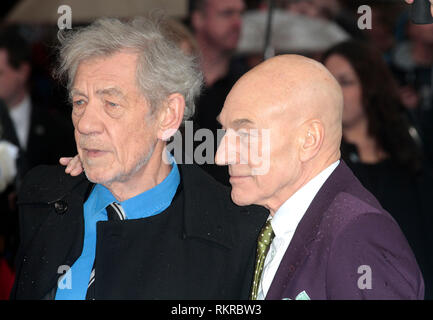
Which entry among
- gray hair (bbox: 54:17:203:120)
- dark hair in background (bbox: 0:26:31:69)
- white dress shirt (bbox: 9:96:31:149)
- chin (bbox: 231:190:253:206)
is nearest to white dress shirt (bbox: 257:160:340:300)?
chin (bbox: 231:190:253:206)

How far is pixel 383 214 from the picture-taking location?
202cm

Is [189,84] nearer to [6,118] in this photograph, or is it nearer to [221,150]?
[221,150]

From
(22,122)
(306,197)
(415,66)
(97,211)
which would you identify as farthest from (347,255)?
(415,66)

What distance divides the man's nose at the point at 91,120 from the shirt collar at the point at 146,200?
0.95 feet

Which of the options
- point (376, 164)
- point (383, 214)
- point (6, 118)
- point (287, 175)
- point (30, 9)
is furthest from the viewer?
point (30, 9)

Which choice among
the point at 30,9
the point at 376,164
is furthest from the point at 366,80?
the point at 30,9

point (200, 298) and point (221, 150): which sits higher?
point (221, 150)

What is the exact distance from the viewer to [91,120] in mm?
2424

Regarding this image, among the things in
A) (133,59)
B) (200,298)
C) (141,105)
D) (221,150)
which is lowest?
(200,298)

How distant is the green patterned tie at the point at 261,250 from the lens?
7.33ft

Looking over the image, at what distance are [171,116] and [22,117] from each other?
2980 mm

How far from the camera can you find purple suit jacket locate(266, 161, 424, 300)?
6.37 feet

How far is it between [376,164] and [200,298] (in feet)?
6.86

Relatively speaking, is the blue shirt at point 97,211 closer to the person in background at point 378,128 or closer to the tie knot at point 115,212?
the tie knot at point 115,212
